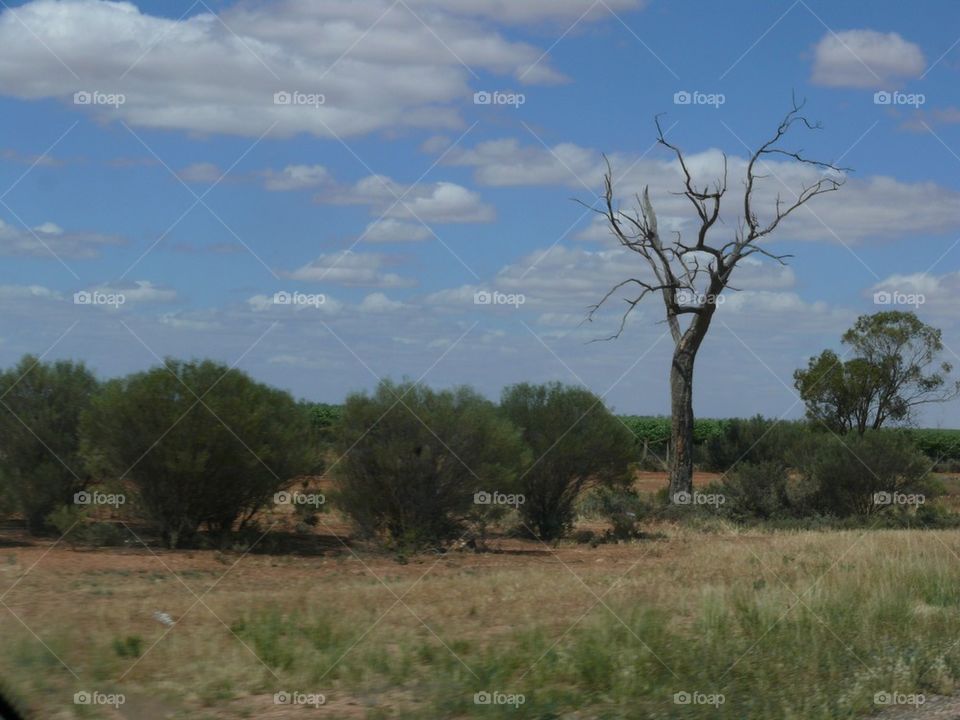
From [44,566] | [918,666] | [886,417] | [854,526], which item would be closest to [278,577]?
[44,566]

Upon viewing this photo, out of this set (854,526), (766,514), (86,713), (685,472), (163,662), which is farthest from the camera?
(685,472)

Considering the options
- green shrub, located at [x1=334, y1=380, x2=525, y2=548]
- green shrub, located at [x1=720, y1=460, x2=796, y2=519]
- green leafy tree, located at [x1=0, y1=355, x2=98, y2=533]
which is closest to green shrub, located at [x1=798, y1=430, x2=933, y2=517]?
A: green shrub, located at [x1=720, y1=460, x2=796, y2=519]

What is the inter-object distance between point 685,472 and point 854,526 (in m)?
5.46

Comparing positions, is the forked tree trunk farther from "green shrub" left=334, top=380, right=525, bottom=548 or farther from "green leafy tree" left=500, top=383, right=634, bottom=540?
"green shrub" left=334, top=380, right=525, bottom=548

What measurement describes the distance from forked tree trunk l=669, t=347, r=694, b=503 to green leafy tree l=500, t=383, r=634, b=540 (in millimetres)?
4830

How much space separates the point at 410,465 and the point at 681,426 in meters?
12.6

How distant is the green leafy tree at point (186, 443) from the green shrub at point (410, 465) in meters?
1.36

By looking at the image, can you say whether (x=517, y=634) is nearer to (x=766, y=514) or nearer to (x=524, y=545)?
(x=524, y=545)

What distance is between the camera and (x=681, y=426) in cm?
3086

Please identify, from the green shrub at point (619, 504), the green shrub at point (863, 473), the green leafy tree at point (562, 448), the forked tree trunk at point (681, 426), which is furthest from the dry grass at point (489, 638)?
the forked tree trunk at point (681, 426)

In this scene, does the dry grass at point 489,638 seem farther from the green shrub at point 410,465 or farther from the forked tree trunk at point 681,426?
the forked tree trunk at point 681,426

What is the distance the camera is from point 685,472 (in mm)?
30766

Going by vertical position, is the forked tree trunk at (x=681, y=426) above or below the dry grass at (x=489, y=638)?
above

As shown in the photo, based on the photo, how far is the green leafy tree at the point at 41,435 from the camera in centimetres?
1997
